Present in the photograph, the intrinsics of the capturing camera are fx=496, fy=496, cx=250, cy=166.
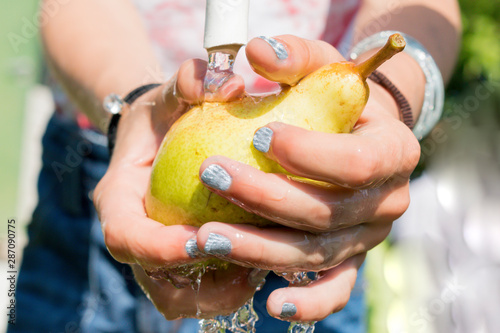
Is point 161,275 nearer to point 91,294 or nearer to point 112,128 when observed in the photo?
point 112,128

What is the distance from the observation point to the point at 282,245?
3.57 ft

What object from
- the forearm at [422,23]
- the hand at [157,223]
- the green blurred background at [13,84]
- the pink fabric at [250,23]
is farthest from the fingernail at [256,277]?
the green blurred background at [13,84]

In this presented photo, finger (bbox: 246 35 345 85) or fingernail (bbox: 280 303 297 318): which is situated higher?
finger (bbox: 246 35 345 85)

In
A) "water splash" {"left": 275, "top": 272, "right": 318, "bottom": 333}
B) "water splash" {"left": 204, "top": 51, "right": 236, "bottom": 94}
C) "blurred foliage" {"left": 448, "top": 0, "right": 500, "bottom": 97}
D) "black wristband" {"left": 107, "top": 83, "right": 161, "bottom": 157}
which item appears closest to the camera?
"water splash" {"left": 204, "top": 51, "right": 236, "bottom": 94}

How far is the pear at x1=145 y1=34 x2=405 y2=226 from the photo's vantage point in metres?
1.07

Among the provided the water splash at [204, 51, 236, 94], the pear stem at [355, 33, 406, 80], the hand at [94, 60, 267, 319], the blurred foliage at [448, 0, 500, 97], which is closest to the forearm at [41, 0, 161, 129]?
the hand at [94, 60, 267, 319]

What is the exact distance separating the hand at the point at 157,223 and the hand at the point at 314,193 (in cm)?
13

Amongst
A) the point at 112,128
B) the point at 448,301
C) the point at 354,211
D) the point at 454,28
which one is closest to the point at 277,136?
the point at 354,211

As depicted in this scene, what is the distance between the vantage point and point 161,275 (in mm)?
1269

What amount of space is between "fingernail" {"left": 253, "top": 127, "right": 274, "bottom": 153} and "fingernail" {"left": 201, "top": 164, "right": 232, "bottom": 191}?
93 millimetres

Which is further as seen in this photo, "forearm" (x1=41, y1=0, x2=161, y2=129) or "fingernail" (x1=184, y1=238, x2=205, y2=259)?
"forearm" (x1=41, y1=0, x2=161, y2=129)

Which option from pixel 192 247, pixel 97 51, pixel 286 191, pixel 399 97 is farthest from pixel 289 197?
pixel 97 51

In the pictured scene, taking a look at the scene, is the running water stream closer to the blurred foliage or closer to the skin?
the skin

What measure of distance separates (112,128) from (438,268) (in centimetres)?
166
